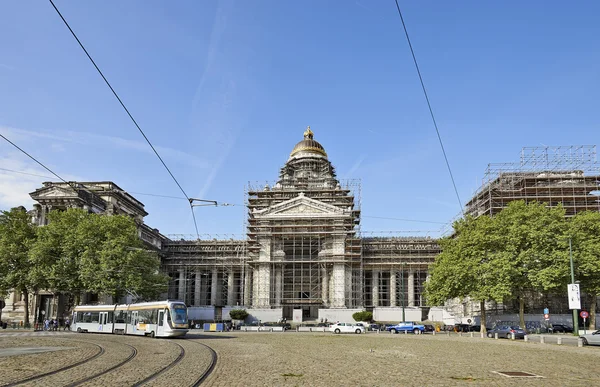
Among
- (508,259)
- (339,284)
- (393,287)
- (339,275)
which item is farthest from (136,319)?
(393,287)

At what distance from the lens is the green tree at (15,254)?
52250 mm

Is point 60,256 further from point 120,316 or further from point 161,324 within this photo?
point 161,324

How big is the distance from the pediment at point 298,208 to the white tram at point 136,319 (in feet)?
121

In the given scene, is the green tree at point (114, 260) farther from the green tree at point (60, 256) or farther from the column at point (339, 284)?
the column at point (339, 284)

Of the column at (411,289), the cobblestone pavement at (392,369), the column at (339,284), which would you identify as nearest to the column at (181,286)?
the column at (339,284)

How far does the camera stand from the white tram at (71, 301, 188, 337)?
3766 centimetres

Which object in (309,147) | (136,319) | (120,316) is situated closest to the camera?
(136,319)

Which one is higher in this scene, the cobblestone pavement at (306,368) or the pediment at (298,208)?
the pediment at (298,208)

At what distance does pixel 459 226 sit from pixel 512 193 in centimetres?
1959

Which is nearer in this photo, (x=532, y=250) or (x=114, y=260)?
(x=532, y=250)

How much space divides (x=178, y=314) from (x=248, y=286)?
149 ft

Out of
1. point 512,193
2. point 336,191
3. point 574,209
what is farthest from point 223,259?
point 574,209

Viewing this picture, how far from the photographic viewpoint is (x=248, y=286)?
82.9 meters

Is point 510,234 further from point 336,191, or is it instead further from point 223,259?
point 223,259
